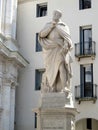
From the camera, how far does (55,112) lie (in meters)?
10.8

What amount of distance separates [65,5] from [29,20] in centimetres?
330

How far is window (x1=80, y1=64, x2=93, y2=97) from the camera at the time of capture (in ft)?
95.3

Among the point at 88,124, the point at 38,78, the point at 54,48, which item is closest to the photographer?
the point at 54,48

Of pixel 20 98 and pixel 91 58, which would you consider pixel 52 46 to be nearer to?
pixel 91 58

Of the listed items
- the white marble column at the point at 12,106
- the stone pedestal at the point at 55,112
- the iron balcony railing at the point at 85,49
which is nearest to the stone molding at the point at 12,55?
the white marble column at the point at 12,106

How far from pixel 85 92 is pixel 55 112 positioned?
18.5m

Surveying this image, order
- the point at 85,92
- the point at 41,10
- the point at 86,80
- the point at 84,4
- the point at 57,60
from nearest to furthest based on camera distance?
the point at 57,60
the point at 85,92
the point at 86,80
the point at 84,4
the point at 41,10

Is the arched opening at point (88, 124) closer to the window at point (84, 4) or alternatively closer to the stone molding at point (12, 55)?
the stone molding at point (12, 55)

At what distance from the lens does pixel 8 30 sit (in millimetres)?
30047

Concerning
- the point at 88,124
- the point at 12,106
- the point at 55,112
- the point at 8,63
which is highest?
the point at 8,63

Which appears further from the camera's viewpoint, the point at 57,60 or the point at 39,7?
the point at 39,7

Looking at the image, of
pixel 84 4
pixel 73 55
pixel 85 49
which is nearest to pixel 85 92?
pixel 73 55

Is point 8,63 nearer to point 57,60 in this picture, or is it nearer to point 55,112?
point 57,60

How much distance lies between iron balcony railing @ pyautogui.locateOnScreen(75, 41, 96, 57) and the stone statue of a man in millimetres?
17622
